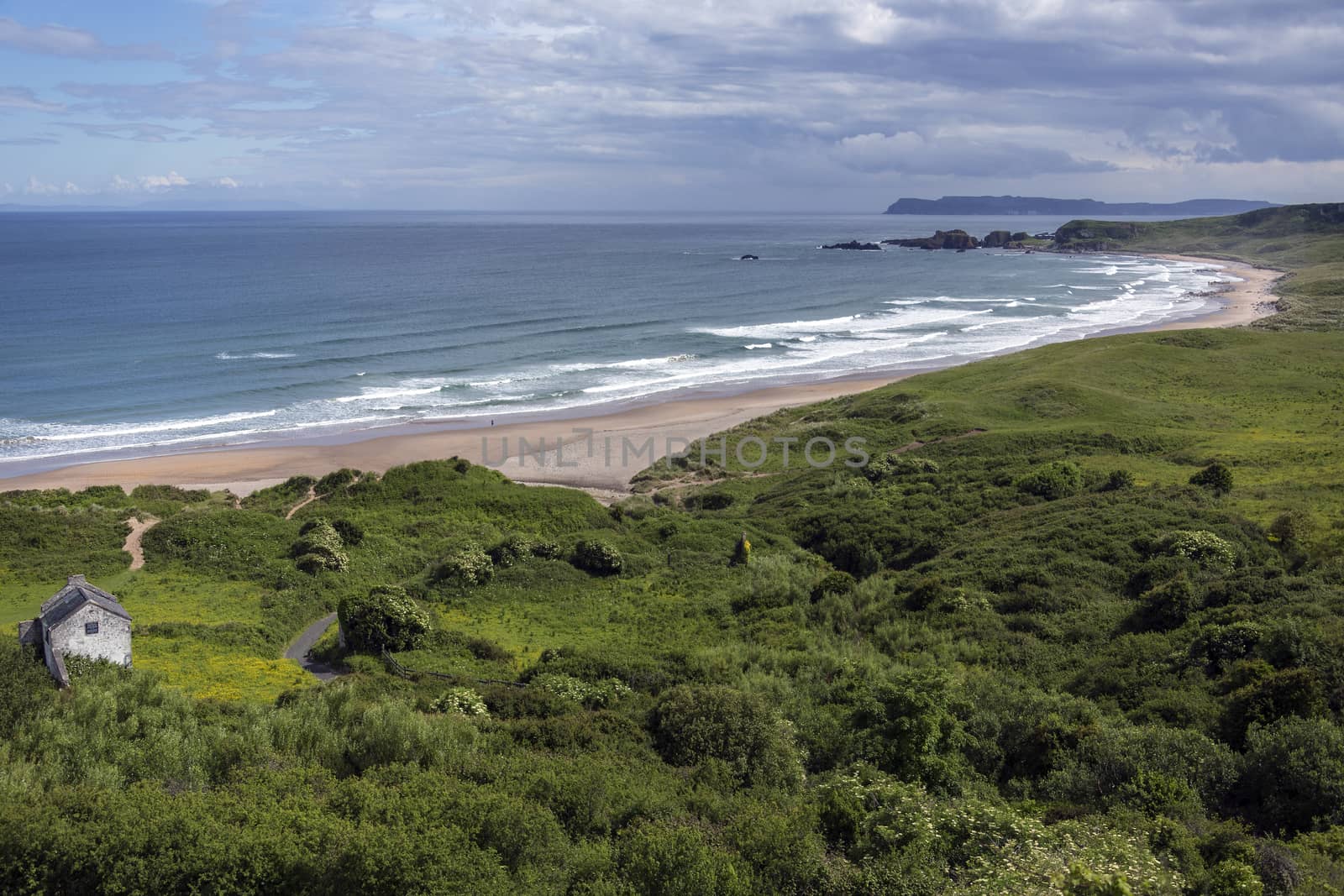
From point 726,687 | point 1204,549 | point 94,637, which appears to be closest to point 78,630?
point 94,637

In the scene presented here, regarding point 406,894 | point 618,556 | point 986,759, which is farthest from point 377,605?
point 986,759

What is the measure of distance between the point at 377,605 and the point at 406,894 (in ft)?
40.1

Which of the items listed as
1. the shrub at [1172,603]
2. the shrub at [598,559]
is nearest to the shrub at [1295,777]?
the shrub at [1172,603]

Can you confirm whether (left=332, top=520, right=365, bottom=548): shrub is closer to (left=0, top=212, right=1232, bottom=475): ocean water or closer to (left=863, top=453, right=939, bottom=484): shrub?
(left=863, top=453, right=939, bottom=484): shrub

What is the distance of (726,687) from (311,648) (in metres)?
11.5

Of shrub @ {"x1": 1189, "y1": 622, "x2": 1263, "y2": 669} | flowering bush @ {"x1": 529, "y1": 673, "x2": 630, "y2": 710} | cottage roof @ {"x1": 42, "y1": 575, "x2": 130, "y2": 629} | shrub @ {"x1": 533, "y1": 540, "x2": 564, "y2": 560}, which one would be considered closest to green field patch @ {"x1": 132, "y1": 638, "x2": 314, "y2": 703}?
cottage roof @ {"x1": 42, "y1": 575, "x2": 130, "y2": 629}

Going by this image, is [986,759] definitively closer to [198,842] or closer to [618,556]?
[198,842]

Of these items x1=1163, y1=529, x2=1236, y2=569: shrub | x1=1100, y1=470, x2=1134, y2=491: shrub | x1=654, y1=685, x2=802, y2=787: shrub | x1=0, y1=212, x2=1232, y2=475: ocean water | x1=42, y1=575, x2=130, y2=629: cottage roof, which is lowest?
x1=654, y1=685, x2=802, y2=787: shrub

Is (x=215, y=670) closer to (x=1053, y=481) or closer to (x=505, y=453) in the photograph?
(x=1053, y=481)

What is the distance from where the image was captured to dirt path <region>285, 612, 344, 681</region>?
21891mm

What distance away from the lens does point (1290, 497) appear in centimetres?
2762

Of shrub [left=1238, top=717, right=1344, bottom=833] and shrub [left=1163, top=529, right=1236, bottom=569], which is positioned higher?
shrub [left=1163, top=529, right=1236, bottom=569]

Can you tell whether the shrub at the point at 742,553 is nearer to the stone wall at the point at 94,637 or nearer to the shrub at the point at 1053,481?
the shrub at the point at 1053,481

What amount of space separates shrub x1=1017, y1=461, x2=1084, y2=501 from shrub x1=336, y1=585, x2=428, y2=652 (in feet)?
70.8
